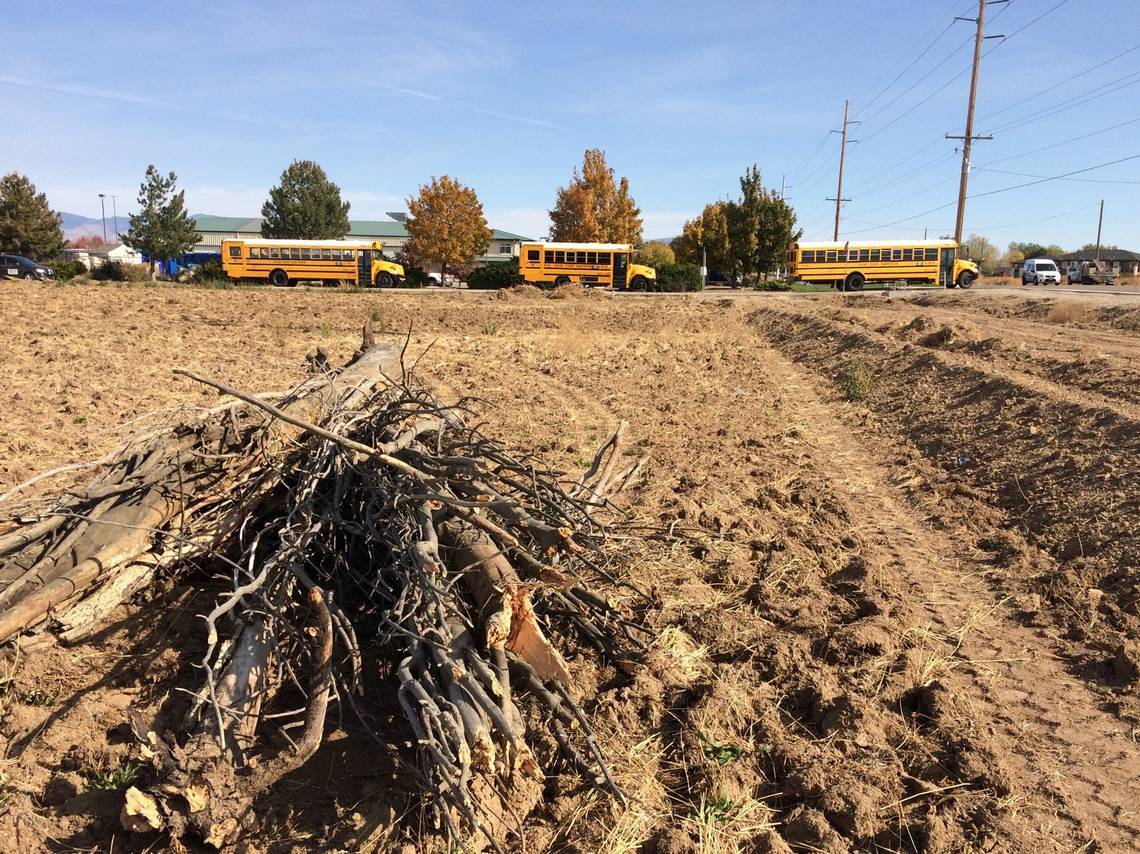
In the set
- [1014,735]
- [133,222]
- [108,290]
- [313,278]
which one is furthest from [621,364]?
[133,222]

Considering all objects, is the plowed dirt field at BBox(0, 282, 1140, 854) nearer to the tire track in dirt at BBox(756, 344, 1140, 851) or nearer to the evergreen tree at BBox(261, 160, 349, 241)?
the tire track in dirt at BBox(756, 344, 1140, 851)

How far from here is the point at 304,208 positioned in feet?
230

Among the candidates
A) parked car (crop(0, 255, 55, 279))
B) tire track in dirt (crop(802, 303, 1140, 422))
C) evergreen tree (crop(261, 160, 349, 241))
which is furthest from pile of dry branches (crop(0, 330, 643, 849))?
evergreen tree (crop(261, 160, 349, 241))

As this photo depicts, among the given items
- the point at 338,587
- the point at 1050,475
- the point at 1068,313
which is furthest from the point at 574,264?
the point at 338,587

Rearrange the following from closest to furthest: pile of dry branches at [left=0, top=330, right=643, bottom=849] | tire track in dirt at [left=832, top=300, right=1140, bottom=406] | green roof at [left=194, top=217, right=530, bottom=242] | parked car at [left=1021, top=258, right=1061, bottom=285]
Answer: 1. pile of dry branches at [left=0, top=330, right=643, bottom=849]
2. tire track in dirt at [left=832, top=300, right=1140, bottom=406]
3. parked car at [left=1021, top=258, right=1061, bottom=285]
4. green roof at [left=194, top=217, right=530, bottom=242]

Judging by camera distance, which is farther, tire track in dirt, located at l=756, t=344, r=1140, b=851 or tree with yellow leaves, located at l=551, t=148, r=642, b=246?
tree with yellow leaves, located at l=551, t=148, r=642, b=246

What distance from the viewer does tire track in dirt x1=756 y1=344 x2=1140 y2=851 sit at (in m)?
3.29


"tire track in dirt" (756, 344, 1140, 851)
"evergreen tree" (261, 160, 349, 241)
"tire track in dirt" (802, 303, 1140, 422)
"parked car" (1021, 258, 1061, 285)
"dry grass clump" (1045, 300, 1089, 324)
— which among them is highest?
"evergreen tree" (261, 160, 349, 241)

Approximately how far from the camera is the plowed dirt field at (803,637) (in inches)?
122

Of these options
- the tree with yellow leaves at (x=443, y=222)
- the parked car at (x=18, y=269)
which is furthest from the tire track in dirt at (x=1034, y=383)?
the tree with yellow leaves at (x=443, y=222)

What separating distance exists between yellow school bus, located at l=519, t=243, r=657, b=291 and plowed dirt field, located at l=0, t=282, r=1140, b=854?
2918 centimetres

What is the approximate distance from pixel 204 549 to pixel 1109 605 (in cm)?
566

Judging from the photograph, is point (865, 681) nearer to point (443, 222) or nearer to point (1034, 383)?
point (1034, 383)

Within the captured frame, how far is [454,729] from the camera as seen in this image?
9.09ft
